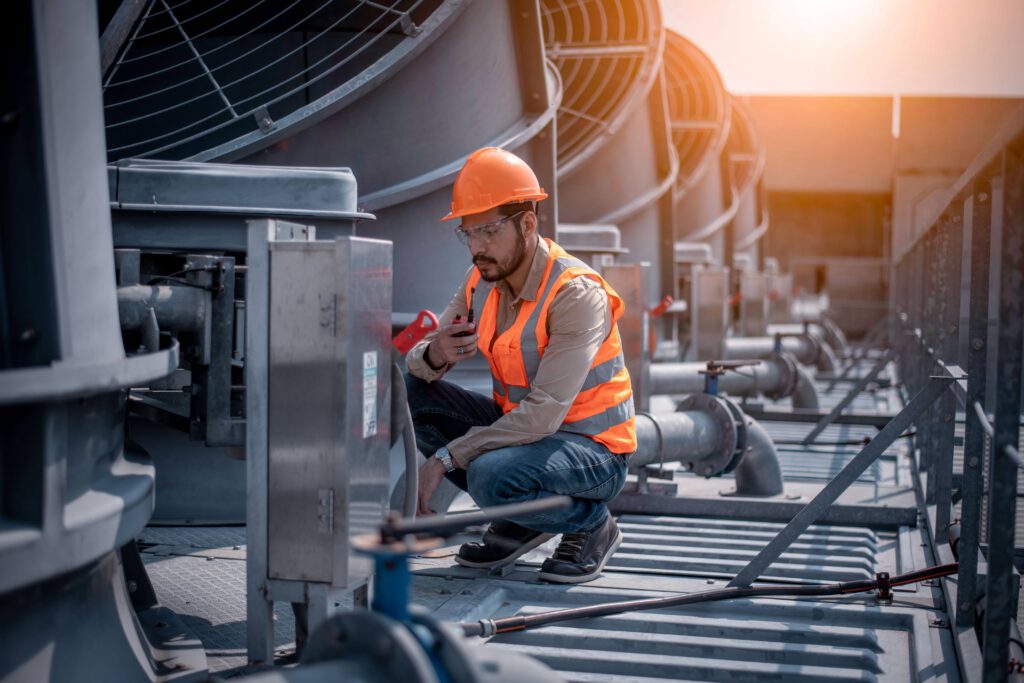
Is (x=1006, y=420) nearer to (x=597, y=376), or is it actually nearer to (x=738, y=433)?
(x=597, y=376)

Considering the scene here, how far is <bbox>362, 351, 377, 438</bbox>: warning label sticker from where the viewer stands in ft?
8.16

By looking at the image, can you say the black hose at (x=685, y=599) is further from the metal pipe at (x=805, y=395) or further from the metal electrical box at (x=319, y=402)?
the metal pipe at (x=805, y=395)

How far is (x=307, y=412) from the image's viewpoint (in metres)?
2.44

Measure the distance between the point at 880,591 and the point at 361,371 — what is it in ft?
6.29

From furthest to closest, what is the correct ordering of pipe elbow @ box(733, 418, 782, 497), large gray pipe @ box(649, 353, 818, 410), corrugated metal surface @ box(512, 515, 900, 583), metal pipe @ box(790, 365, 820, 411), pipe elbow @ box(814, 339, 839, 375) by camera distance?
pipe elbow @ box(814, 339, 839, 375)
metal pipe @ box(790, 365, 820, 411)
large gray pipe @ box(649, 353, 818, 410)
pipe elbow @ box(733, 418, 782, 497)
corrugated metal surface @ box(512, 515, 900, 583)

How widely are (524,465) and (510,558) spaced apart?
0.55 metres

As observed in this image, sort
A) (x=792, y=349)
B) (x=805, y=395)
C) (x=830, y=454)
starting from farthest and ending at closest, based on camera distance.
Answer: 1. (x=792, y=349)
2. (x=805, y=395)
3. (x=830, y=454)

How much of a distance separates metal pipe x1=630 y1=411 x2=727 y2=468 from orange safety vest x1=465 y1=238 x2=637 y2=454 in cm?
98

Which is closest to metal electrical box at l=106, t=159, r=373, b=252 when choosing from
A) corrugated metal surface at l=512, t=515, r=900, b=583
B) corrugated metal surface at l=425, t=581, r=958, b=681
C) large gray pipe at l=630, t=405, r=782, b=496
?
corrugated metal surface at l=425, t=581, r=958, b=681

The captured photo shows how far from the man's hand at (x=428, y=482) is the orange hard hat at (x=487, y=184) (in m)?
0.73

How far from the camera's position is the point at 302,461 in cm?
246

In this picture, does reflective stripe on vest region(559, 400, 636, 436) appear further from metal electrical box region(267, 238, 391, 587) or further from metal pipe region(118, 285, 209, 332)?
metal pipe region(118, 285, 209, 332)

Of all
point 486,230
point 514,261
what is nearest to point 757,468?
point 514,261

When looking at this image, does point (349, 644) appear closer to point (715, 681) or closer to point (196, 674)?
point (196, 674)
